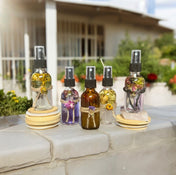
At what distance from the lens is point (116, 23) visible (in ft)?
28.4

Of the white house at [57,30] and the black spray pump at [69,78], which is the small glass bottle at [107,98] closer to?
the black spray pump at [69,78]

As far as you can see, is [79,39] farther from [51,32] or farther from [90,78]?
[90,78]

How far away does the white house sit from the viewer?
5.39 metres

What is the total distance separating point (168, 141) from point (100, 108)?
45cm

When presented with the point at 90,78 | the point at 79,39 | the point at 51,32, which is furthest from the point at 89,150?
the point at 79,39

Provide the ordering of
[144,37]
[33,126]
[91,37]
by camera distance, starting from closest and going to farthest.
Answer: [33,126]
[91,37]
[144,37]

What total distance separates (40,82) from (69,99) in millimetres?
187

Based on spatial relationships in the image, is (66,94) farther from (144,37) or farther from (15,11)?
(144,37)

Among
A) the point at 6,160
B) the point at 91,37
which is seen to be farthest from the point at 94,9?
the point at 6,160

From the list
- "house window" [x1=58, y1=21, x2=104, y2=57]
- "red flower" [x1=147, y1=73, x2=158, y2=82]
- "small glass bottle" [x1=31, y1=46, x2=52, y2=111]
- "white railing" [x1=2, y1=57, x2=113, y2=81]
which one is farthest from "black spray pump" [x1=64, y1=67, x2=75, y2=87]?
"house window" [x1=58, y1=21, x2=104, y2=57]

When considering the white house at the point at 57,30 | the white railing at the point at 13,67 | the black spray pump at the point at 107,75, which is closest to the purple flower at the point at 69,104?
the black spray pump at the point at 107,75

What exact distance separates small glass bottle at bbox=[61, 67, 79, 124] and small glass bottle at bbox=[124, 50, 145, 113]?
0.98 feet

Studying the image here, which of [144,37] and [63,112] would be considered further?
[144,37]

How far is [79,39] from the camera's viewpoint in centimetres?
794
